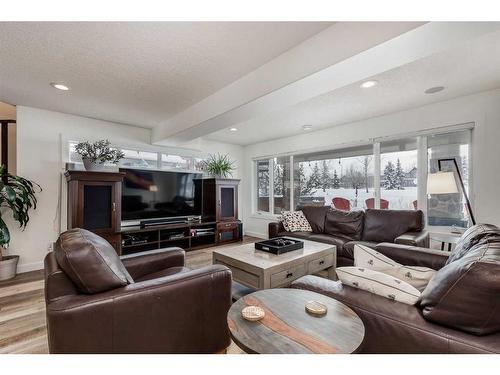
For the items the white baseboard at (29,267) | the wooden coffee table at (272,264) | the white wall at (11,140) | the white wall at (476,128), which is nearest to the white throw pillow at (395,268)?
the wooden coffee table at (272,264)

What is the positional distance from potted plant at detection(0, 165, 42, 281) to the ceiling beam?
8.42ft

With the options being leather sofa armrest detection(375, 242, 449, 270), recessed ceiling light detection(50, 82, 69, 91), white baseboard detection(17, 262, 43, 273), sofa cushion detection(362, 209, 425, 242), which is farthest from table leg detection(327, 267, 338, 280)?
white baseboard detection(17, 262, 43, 273)

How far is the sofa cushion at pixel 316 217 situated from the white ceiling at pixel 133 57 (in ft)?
7.92

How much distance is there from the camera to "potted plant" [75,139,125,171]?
3.30 meters

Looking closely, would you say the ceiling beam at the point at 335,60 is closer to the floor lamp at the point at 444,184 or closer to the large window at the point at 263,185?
the floor lamp at the point at 444,184

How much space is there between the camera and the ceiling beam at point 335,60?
1340 mm

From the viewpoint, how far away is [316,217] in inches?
150

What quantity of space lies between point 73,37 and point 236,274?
2.30 metres

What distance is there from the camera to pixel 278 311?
43.8 inches

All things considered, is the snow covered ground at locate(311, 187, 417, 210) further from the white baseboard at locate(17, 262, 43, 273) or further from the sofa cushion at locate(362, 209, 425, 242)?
the white baseboard at locate(17, 262, 43, 273)

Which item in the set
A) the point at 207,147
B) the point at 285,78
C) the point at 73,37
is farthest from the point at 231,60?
the point at 207,147
